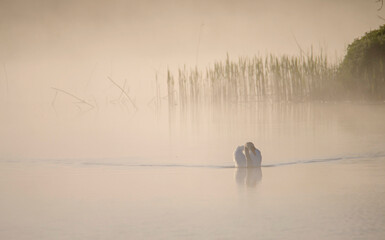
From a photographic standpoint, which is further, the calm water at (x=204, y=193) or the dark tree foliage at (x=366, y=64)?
the dark tree foliage at (x=366, y=64)

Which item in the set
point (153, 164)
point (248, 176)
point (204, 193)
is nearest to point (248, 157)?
point (248, 176)

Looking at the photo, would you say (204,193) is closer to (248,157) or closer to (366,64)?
(248,157)

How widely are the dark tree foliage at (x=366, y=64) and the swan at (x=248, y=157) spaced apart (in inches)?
705

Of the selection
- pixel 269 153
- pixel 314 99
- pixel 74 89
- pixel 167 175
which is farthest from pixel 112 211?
pixel 74 89

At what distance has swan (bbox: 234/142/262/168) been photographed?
37.9 ft

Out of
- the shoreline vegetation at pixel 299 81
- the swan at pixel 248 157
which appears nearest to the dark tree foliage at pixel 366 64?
the shoreline vegetation at pixel 299 81

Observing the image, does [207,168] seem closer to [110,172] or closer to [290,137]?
[110,172]

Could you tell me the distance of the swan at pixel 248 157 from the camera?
11.5m

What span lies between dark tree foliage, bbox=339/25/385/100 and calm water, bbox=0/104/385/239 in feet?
43.4

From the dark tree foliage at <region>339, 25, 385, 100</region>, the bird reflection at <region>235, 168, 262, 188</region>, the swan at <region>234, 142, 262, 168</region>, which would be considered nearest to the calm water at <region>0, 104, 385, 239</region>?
the bird reflection at <region>235, 168, 262, 188</region>

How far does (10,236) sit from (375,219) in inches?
156

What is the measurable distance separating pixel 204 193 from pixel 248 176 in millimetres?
1768

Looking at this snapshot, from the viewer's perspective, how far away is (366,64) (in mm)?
28625

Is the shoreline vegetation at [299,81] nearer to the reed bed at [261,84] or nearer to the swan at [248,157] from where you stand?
the reed bed at [261,84]
